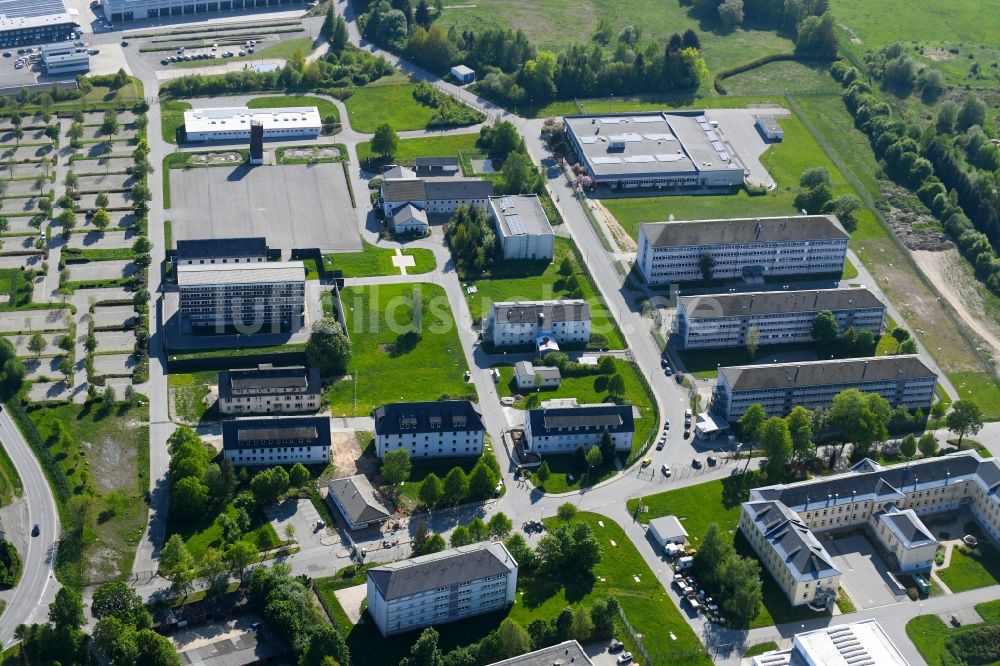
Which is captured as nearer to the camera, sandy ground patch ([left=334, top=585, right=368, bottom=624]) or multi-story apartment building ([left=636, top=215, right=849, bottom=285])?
sandy ground patch ([left=334, top=585, right=368, bottom=624])

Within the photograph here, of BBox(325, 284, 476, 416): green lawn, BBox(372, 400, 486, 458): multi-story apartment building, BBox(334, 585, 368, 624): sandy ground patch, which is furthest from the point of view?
BBox(325, 284, 476, 416): green lawn

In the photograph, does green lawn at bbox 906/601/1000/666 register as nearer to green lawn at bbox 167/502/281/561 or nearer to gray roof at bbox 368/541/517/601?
gray roof at bbox 368/541/517/601

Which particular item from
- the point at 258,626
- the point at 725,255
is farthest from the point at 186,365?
the point at 725,255

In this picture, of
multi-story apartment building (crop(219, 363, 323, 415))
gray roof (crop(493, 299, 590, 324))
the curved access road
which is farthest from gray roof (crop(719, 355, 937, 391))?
the curved access road

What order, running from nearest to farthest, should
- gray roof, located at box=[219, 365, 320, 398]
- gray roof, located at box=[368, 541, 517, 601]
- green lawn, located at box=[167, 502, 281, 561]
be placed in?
gray roof, located at box=[368, 541, 517, 601] < green lawn, located at box=[167, 502, 281, 561] < gray roof, located at box=[219, 365, 320, 398]

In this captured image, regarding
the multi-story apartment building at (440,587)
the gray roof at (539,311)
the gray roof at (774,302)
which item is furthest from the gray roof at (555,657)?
the gray roof at (774,302)

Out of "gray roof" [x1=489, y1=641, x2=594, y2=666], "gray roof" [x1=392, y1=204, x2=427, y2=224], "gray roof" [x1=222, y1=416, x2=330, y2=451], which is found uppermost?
"gray roof" [x1=489, y1=641, x2=594, y2=666]

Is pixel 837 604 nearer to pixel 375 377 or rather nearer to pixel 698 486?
pixel 698 486

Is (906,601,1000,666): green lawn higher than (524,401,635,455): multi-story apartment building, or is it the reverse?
(524,401,635,455): multi-story apartment building
